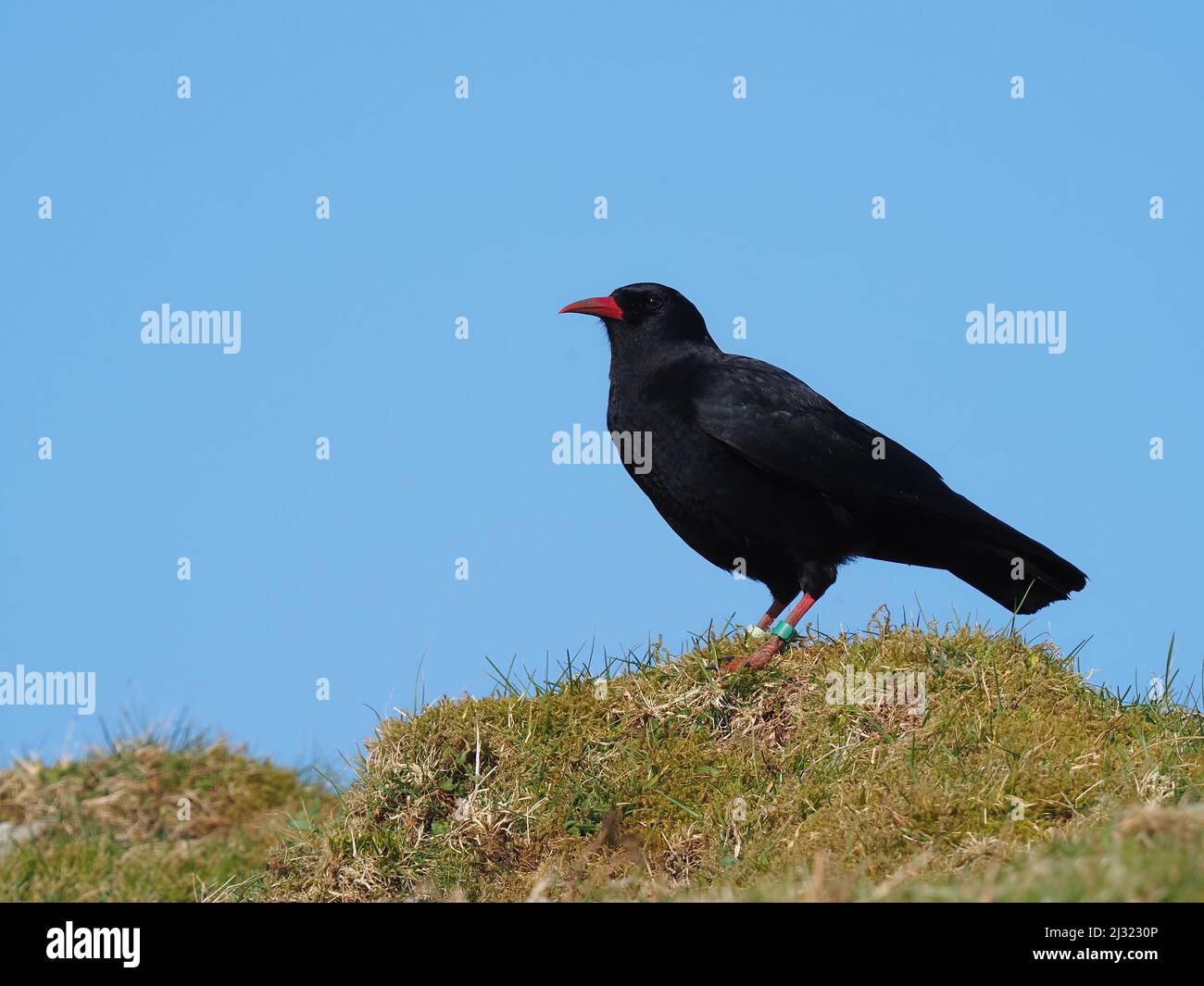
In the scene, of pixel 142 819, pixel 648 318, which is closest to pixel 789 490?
pixel 648 318

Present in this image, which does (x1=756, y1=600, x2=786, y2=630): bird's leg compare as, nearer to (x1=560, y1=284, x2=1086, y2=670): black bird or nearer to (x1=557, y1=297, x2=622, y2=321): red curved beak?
(x1=560, y1=284, x2=1086, y2=670): black bird

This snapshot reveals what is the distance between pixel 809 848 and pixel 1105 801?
1.18 meters

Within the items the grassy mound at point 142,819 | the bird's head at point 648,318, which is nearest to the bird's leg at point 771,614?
the bird's head at point 648,318

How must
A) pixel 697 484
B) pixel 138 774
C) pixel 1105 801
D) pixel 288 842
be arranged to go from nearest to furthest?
pixel 1105 801 < pixel 288 842 < pixel 697 484 < pixel 138 774

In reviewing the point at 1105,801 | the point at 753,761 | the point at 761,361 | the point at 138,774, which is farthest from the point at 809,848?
the point at 138,774

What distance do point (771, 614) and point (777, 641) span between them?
819 millimetres

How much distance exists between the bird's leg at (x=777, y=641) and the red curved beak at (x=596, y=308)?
225 centimetres

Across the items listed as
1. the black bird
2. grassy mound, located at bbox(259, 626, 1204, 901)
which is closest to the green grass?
grassy mound, located at bbox(259, 626, 1204, 901)

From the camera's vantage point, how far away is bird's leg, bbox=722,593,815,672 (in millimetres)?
6406

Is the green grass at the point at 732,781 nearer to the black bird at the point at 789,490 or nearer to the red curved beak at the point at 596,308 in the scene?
the black bird at the point at 789,490

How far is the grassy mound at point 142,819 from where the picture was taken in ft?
24.0

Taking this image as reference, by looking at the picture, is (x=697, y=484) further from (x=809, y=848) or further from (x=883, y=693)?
(x=809, y=848)

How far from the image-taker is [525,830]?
5.77m
